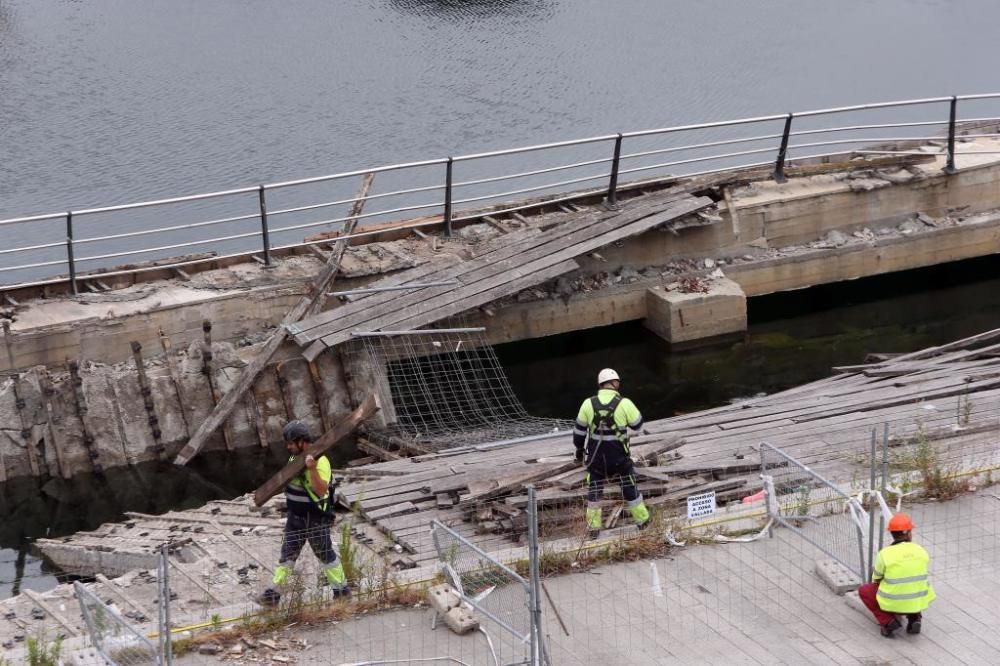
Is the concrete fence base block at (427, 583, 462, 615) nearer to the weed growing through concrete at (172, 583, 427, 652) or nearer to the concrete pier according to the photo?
the weed growing through concrete at (172, 583, 427, 652)

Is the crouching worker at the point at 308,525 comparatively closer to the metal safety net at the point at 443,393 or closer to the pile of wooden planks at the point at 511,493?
the pile of wooden planks at the point at 511,493

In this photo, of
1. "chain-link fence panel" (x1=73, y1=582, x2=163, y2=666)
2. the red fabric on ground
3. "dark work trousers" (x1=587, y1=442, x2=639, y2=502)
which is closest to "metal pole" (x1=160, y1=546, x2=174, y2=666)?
"chain-link fence panel" (x1=73, y1=582, x2=163, y2=666)

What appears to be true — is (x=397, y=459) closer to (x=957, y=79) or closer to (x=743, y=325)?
(x=743, y=325)

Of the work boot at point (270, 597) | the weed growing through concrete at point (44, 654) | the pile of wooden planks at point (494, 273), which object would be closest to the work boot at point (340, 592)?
the work boot at point (270, 597)

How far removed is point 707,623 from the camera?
11156 millimetres

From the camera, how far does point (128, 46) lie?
37.4 metres

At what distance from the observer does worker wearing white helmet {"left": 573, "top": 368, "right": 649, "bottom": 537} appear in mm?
12242

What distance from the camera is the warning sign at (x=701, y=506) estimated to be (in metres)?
12.3

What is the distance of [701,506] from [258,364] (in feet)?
27.1

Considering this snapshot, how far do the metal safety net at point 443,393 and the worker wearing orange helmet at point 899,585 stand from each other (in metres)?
7.29

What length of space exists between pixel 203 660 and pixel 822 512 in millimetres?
5957

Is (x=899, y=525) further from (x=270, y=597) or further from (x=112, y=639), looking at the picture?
(x=112, y=639)

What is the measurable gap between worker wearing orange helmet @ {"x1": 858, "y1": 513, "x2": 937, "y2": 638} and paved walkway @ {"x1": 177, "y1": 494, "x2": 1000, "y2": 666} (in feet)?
0.62

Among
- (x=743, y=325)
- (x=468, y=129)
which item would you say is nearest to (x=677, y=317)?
(x=743, y=325)
